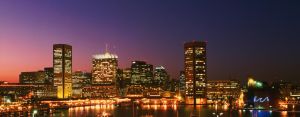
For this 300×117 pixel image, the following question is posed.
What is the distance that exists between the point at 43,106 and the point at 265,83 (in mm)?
78733

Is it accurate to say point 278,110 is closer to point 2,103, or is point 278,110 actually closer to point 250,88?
point 250,88

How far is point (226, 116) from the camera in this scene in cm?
12112

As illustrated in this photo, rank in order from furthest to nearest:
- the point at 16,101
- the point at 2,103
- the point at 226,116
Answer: the point at 16,101, the point at 2,103, the point at 226,116

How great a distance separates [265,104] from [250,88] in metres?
7.84

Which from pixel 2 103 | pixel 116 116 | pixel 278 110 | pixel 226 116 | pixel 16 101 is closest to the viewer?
pixel 226 116

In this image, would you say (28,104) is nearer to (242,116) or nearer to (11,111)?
(11,111)

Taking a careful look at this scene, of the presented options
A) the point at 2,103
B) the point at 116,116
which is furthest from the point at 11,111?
the point at 116,116

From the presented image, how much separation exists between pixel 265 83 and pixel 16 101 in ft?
300

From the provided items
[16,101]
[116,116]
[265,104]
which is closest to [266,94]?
[265,104]

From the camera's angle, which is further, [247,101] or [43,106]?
[43,106]

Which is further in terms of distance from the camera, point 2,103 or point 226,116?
point 2,103

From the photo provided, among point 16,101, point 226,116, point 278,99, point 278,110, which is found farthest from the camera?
point 16,101

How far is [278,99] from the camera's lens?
509 ft

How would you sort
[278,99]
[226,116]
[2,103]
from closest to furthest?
[226,116] < [278,99] < [2,103]
